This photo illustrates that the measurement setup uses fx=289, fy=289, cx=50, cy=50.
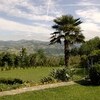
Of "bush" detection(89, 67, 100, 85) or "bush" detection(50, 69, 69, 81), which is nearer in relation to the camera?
"bush" detection(89, 67, 100, 85)

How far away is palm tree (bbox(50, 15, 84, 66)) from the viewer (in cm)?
3650

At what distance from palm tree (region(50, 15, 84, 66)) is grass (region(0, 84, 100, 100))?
20.2 metres

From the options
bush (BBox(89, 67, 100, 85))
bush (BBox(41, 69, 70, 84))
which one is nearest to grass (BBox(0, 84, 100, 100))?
bush (BBox(89, 67, 100, 85))

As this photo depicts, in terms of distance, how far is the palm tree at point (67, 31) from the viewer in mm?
36500

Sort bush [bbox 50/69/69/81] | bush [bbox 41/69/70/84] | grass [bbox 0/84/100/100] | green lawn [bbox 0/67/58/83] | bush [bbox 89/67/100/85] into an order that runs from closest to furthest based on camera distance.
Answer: grass [bbox 0/84/100/100]
bush [bbox 89/67/100/85]
bush [bbox 41/69/70/84]
bush [bbox 50/69/69/81]
green lawn [bbox 0/67/58/83]

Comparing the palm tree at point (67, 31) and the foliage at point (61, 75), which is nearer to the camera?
the foliage at point (61, 75)

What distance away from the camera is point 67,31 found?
121ft

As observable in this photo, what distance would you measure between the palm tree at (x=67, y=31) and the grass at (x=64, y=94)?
20169 millimetres

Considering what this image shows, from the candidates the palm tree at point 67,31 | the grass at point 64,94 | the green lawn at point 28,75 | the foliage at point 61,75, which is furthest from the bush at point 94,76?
Result: the palm tree at point 67,31

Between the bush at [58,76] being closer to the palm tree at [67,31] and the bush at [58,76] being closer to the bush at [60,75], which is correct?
the bush at [60,75]

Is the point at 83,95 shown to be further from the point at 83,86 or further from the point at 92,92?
the point at 83,86

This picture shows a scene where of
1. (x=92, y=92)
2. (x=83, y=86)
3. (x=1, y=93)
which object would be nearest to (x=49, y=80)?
(x=83, y=86)

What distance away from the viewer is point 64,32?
122 feet

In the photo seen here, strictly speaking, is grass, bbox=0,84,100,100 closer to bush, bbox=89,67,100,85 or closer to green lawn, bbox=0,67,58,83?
bush, bbox=89,67,100,85
